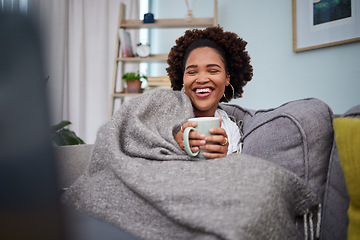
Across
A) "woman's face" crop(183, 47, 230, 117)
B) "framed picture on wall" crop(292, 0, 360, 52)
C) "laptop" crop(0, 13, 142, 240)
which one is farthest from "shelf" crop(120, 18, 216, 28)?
"laptop" crop(0, 13, 142, 240)

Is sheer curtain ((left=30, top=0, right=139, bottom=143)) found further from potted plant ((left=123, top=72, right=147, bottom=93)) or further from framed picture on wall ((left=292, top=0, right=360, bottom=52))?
framed picture on wall ((left=292, top=0, right=360, bottom=52))

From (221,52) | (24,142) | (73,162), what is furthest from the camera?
(221,52)

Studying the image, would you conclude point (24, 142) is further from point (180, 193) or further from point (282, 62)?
point (282, 62)

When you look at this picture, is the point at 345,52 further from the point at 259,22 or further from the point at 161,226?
the point at 161,226

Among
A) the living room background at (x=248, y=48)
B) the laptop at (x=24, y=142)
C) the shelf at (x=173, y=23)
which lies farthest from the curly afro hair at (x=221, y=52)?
the shelf at (x=173, y=23)

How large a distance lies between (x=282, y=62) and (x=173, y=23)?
98 centimetres

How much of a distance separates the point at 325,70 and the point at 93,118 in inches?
84.5

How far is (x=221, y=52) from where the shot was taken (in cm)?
121

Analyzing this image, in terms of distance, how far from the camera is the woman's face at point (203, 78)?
3.73ft

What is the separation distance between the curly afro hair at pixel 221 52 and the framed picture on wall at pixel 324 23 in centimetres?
87

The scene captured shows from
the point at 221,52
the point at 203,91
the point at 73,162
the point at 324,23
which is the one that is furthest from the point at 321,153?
the point at 324,23

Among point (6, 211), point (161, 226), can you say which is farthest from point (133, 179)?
point (6, 211)

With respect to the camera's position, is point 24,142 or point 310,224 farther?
point 310,224

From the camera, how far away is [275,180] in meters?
0.60
